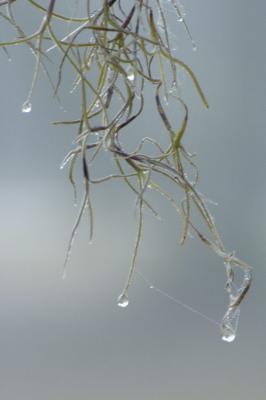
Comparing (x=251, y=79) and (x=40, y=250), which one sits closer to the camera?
(x=251, y=79)

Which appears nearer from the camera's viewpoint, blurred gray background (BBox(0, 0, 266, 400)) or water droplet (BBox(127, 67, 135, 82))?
water droplet (BBox(127, 67, 135, 82))

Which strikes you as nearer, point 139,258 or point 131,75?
point 131,75

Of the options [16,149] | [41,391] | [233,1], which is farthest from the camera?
[41,391]

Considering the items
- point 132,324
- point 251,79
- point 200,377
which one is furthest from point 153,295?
point 251,79

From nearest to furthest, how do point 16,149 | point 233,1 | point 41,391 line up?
point 233,1, point 16,149, point 41,391

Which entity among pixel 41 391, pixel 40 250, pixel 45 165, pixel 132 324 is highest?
pixel 45 165

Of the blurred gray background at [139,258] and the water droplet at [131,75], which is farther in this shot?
the blurred gray background at [139,258]

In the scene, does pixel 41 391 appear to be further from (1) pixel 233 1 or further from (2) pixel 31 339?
(1) pixel 233 1

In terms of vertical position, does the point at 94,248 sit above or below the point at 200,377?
above
